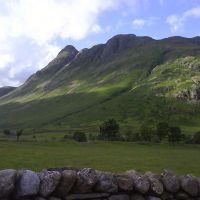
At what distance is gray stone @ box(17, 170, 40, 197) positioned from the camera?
37.6 ft

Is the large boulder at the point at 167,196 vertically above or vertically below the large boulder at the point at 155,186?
below

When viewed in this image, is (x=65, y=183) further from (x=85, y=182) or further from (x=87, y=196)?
(x=87, y=196)

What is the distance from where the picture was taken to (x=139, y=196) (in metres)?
13.0

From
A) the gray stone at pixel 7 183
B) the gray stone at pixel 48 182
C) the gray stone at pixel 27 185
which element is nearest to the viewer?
the gray stone at pixel 7 183

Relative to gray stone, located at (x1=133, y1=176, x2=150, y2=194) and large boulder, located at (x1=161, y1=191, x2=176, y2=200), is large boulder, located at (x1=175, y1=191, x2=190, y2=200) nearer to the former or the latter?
large boulder, located at (x1=161, y1=191, x2=176, y2=200)

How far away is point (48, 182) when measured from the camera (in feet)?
38.6

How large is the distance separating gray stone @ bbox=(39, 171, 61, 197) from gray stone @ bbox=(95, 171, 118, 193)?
1256mm

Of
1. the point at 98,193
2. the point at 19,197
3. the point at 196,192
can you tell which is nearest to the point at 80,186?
the point at 98,193

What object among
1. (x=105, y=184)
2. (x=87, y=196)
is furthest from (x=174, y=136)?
(x=87, y=196)

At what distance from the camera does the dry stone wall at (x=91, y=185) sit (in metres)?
11.5

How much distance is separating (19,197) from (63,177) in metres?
1.29

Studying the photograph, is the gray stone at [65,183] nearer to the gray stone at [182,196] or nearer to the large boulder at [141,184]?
the large boulder at [141,184]

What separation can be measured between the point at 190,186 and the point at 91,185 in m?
3.23

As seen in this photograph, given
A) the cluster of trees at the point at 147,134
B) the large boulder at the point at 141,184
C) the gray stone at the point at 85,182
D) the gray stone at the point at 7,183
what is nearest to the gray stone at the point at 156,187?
the large boulder at the point at 141,184
